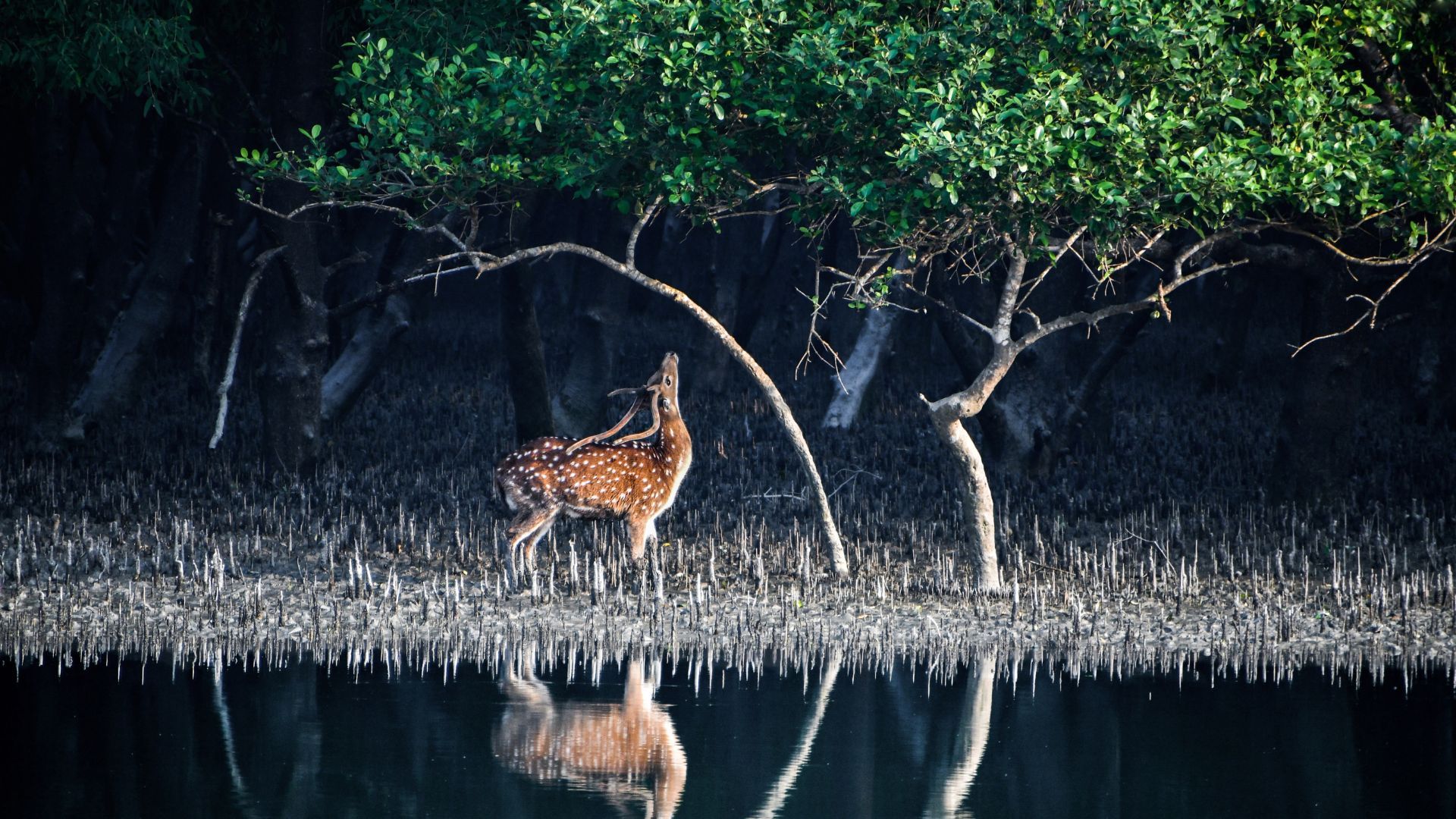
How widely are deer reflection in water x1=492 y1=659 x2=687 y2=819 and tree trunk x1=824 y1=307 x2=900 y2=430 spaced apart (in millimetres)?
10893

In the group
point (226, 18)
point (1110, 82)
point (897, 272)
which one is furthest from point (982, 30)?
point (226, 18)

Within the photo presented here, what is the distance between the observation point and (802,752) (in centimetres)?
780

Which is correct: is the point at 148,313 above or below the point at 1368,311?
above

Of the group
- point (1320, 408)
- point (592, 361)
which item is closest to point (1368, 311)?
point (1320, 408)

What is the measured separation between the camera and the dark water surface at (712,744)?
7109mm

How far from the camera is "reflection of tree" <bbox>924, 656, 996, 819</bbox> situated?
715 cm

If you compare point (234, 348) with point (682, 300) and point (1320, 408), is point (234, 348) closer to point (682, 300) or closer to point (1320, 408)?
point (682, 300)

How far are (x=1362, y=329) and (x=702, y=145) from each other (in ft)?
19.4

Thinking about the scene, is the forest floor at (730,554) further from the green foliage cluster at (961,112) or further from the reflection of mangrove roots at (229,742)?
the green foliage cluster at (961,112)

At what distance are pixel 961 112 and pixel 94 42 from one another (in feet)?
23.6

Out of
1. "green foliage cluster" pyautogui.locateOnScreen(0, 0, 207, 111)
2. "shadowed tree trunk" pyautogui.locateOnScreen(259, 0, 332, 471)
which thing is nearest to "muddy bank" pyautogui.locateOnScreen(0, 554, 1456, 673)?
"shadowed tree trunk" pyautogui.locateOnScreen(259, 0, 332, 471)

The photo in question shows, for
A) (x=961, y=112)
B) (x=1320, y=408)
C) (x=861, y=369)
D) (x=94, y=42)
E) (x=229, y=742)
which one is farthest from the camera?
(x=861, y=369)

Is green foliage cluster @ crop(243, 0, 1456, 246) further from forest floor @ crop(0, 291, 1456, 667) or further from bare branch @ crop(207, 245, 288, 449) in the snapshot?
forest floor @ crop(0, 291, 1456, 667)

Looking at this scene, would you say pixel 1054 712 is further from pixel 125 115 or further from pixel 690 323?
pixel 690 323
